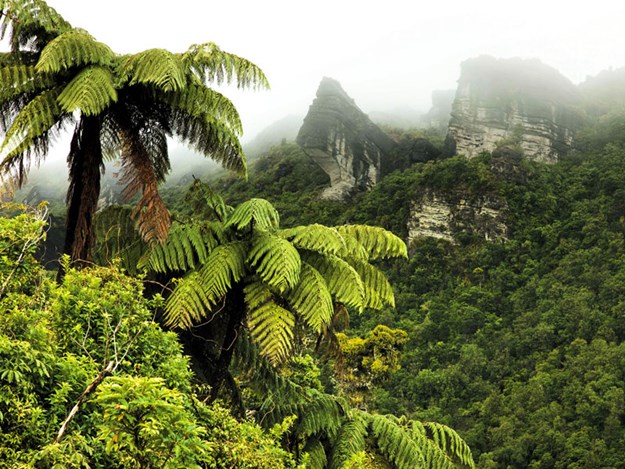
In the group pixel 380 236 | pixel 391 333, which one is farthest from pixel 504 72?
pixel 380 236

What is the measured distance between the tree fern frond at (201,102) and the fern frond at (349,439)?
325 centimetres

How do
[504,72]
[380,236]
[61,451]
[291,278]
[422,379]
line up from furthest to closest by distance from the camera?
[504,72] < [422,379] < [380,236] < [291,278] < [61,451]

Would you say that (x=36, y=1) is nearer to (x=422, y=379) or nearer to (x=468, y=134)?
(x=422, y=379)

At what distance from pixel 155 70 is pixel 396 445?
423 centimetres

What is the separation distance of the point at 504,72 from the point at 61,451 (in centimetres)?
10543

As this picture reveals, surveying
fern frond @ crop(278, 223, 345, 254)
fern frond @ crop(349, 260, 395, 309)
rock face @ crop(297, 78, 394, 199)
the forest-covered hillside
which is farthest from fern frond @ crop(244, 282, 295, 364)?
rock face @ crop(297, 78, 394, 199)

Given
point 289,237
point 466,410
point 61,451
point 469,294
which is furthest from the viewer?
point 469,294

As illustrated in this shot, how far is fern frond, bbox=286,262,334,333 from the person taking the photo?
4.72 metres

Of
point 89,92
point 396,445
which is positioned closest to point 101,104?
point 89,92

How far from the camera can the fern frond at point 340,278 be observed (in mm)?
4996

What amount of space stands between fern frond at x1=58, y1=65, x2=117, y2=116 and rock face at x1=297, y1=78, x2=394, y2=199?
234ft

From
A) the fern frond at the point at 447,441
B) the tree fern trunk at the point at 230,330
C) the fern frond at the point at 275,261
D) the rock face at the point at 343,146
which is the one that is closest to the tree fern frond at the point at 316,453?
the fern frond at the point at 447,441

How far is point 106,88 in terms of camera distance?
4543mm

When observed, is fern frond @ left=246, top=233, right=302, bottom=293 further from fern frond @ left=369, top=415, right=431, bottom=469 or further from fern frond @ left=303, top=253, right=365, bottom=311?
fern frond @ left=369, top=415, right=431, bottom=469
